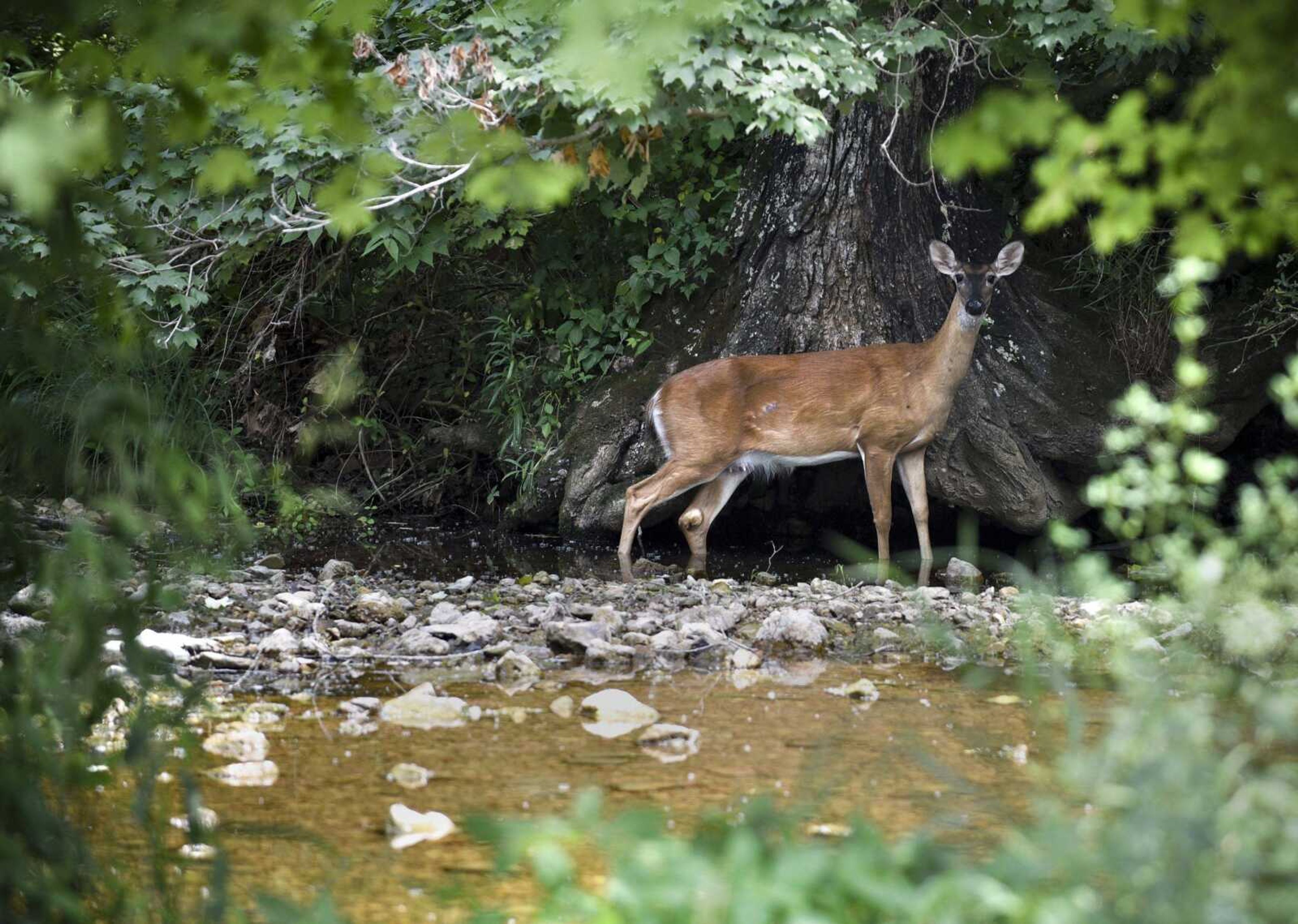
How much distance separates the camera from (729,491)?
30.8ft

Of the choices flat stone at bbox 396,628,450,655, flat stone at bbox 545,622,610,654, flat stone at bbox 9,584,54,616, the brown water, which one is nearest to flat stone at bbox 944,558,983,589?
flat stone at bbox 545,622,610,654

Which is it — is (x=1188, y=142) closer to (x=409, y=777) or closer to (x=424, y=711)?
(x=409, y=777)

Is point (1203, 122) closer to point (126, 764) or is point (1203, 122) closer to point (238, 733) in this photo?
point (126, 764)

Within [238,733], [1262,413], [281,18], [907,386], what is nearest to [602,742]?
[238,733]

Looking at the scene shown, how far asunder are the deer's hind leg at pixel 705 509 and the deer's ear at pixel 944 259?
181cm

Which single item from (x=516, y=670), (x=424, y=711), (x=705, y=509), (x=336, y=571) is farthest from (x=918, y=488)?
(x=424, y=711)

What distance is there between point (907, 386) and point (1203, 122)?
6333mm

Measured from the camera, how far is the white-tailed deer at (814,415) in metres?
8.59

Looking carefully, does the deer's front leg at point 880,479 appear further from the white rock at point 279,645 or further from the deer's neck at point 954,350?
the white rock at point 279,645

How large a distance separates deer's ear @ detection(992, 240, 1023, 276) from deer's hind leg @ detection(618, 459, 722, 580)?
204 cm

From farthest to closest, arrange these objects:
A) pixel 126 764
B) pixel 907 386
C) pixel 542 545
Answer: pixel 542 545, pixel 907 386, pixel 126 764

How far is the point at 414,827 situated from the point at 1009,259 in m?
6.25

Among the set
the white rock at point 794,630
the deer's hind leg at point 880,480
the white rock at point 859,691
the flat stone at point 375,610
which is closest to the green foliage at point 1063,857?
the white rock at point 859,691

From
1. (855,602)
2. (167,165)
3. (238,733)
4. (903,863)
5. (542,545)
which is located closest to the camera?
(903,863)
